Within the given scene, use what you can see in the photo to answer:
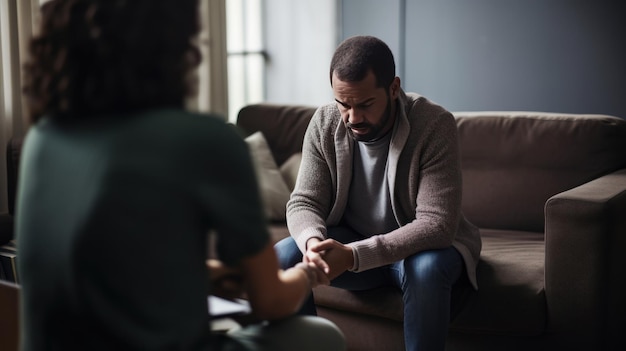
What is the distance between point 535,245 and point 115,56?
1.67 m

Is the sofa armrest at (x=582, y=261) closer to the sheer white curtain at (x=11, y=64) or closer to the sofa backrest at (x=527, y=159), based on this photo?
the sofa backrest at (x=527, y=159)

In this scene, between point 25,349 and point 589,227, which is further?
point 589,227

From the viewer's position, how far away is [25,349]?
1012mm

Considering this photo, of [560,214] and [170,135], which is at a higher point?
[170,135]

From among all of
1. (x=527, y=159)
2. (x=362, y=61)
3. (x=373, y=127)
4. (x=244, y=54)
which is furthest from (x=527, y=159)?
(x=244, y=54)

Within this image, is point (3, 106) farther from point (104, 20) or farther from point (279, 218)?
point (104, 20)

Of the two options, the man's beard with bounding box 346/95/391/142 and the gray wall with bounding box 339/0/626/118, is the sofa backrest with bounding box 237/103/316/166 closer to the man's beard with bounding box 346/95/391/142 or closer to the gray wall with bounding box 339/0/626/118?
the man's beard with bounding box 346/95/391/142

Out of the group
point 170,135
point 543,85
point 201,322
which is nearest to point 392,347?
point 201,322

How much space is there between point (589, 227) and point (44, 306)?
1.38m

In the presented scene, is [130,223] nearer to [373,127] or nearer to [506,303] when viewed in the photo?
[373,127]

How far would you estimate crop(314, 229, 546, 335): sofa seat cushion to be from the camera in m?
1.97

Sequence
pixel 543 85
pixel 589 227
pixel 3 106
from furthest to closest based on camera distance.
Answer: pixel 543 85 < pixel 3 106 < pixel 589 227

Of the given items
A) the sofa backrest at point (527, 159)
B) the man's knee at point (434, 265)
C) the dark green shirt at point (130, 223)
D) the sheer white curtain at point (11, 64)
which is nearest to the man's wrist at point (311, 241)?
the man's knee at point (434, 265)

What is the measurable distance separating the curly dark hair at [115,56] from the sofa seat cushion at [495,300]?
1.21m
